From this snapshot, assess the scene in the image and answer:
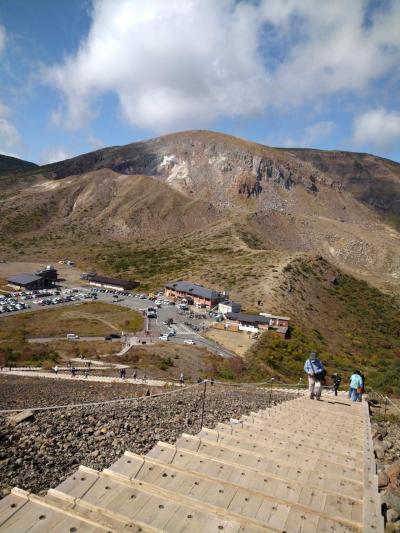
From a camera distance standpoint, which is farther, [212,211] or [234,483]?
[212,211]

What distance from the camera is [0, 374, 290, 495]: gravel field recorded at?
306 inches

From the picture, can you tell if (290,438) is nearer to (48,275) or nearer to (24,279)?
(24,279)

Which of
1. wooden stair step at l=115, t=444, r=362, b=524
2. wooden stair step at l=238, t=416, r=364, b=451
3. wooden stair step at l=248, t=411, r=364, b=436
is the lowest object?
wooden stair step at l=248, t=411, r=364, b=436

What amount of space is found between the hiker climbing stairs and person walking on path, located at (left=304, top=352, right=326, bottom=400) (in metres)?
8.58

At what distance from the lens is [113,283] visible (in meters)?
93.2

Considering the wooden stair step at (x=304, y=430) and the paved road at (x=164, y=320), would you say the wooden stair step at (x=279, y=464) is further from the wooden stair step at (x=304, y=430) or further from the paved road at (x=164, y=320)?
the paved road at (x=164, y=320)

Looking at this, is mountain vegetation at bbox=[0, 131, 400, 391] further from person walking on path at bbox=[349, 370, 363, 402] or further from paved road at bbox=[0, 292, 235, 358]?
person walking on path at bbox=[349, 370, 363, 402]

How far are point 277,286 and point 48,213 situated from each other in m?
124

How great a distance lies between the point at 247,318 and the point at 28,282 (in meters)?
50.4

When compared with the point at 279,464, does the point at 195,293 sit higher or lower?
lower

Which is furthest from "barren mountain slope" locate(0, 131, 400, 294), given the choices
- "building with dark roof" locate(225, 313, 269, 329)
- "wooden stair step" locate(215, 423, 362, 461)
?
"wooden stair step" locate(215, 423, 362, 461)

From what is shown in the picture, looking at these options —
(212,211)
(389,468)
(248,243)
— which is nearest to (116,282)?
(248,243)

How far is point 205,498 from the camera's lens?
4.51 meters

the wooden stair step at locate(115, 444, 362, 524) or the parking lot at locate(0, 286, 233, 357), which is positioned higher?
the wooden stair step at locate(115, 444, 362, 524)
